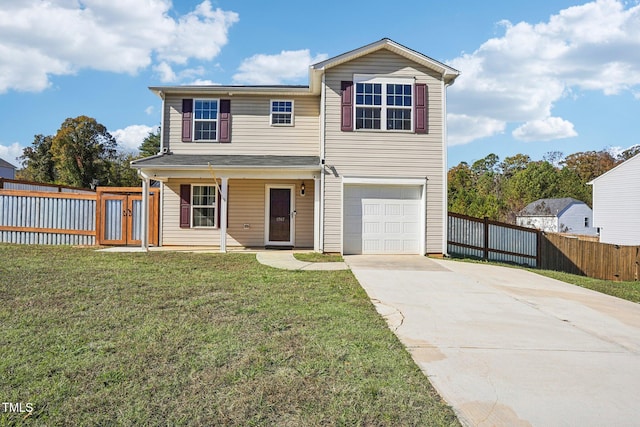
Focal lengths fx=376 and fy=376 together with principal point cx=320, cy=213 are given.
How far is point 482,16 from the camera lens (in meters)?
11.4

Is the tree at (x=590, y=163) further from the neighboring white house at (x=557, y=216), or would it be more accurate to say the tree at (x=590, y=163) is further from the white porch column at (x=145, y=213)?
the white porch column at (x=145, y=213)

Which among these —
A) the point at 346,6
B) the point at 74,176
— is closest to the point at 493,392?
the point at 346,6

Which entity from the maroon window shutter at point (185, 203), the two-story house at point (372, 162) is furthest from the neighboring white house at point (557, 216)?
the maroon window shutter at point (185, 203)

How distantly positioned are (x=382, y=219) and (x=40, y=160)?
119 ft

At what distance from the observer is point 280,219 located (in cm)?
1310

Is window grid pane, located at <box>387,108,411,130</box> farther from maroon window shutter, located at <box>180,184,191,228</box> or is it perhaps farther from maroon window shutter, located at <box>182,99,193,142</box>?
maroon window shutter, located at <box>180,184,191,228</box>

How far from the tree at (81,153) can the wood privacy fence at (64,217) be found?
72.1 ft

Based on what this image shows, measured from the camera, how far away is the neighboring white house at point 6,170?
114 ft

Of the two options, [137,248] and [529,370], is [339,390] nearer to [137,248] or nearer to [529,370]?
[529,370]

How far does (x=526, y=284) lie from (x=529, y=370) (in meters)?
5.08

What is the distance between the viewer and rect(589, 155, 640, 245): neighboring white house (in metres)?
21.2

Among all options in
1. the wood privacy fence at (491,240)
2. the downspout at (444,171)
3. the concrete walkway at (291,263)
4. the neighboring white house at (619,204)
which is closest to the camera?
the concrete walkway at (291,263)

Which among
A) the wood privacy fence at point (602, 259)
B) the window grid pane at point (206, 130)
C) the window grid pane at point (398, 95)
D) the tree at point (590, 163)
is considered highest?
the tree at point (590, 163)

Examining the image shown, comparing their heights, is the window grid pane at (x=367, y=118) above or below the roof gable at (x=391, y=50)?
below
